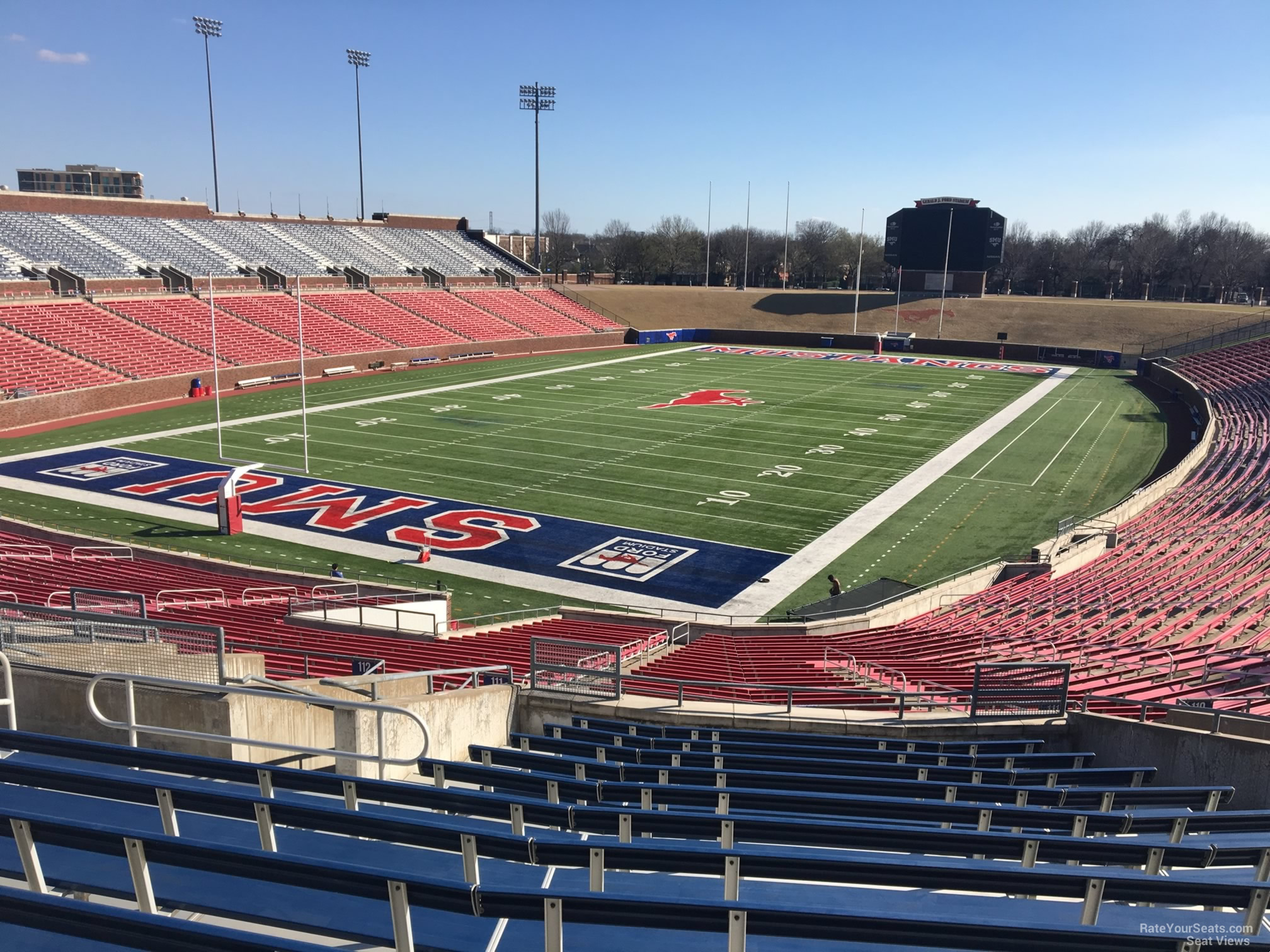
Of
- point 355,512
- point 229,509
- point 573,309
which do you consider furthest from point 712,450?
point 573,309

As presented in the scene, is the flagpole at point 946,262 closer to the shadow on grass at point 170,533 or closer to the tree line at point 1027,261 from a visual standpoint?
the tree line at point 1027,261

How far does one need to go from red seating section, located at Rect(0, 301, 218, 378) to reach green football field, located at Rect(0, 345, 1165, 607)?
12.8ft

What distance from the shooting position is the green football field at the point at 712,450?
2692 centimetres

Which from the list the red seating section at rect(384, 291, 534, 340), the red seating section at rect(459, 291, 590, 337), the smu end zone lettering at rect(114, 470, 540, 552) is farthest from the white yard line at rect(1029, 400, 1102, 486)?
the red seating section at rect(384, 291, 534, 340)

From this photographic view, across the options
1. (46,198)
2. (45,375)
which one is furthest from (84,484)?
(46,198)

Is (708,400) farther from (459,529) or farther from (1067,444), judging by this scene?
(459,529)

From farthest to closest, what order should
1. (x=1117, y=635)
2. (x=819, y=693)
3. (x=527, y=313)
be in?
(x=527, y=313), (x=1117, y=635), (x=819, y=693)

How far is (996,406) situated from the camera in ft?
155

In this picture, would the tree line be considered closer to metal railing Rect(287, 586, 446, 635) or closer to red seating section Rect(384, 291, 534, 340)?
red seating section Rect(384, 291, 534, 340)

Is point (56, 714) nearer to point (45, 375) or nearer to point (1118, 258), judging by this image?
point (45, 375)

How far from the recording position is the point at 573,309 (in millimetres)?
77000

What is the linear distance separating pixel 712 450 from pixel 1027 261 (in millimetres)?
95989

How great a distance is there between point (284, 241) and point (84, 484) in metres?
43.3

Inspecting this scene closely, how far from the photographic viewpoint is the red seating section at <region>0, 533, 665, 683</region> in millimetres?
13297
